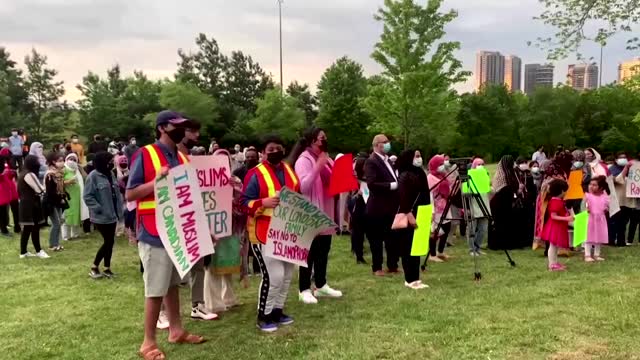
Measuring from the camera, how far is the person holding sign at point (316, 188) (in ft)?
22.3

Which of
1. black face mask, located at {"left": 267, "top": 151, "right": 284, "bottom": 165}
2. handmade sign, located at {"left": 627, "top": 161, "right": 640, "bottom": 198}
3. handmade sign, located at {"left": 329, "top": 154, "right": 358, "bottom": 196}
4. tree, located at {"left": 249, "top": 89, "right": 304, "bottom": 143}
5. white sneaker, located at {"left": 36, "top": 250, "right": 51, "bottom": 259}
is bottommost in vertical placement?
white sneaker, located at {"left": 36, "top": 250, "right": 51, "bottom": 259}

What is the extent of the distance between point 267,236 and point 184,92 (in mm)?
48610

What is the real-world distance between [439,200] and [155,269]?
275 inches

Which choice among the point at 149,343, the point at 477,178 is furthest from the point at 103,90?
the point at 149,343

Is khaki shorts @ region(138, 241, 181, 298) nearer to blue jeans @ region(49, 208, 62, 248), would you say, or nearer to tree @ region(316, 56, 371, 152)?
blue jeans @ region(49, 208, 62, 248)

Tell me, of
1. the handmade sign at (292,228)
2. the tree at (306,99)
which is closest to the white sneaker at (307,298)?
the handmade sign at (292,228)

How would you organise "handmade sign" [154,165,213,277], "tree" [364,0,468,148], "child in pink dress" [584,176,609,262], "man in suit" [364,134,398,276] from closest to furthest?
"handmade sign" [154,165,213,277] < "man in suit" [364,134,398,276] < "child in pink dress" [584,176,609,262] < "tree" [364,0,468,148]

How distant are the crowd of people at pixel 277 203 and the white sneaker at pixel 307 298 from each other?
25 millimetres

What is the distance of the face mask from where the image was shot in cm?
502

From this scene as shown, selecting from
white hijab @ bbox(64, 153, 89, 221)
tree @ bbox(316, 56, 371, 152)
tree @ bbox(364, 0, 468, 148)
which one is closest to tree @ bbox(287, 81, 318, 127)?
tree @ bbox(316, 56, 371, 152)

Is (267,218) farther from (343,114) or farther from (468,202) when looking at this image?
(343,114)

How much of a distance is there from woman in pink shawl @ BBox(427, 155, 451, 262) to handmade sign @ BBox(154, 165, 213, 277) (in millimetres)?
5891

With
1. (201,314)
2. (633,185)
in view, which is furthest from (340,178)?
(633,185)

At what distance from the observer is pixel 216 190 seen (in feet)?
19.2
